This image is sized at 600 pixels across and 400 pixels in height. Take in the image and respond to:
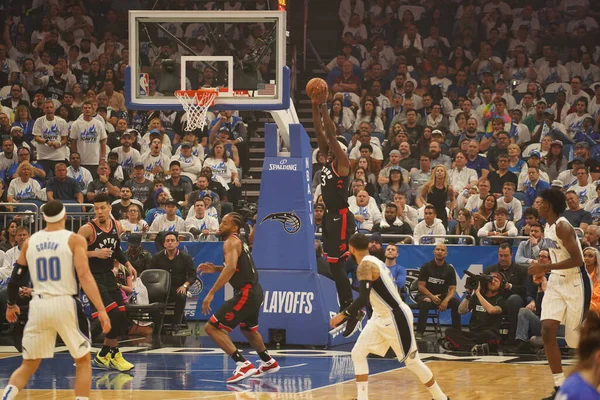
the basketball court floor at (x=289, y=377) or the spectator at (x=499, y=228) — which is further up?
the spectator at (x=499, y=228)

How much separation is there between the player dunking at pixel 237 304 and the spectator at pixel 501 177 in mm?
7351

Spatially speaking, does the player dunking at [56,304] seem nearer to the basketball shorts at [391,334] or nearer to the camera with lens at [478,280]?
the basketball shorts at [391,334]

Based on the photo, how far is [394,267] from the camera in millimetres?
16047

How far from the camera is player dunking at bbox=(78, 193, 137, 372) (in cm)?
1255

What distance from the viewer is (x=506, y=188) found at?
57.6 feet

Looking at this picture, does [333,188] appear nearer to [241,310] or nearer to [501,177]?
[241,310]

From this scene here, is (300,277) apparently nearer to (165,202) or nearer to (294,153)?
(294,153)

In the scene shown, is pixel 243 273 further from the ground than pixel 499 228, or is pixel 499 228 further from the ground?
pixel 499 228

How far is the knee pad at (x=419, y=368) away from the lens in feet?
31.3

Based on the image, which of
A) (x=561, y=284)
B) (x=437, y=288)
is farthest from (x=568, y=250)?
(x=437, y=288)

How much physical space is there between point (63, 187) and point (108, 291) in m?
6.87

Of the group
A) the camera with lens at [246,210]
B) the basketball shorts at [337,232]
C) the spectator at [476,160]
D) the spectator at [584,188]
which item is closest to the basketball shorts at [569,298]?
the basketball shorts at [337,232]

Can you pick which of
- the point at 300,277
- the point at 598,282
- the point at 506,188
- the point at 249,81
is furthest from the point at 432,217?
the point at 598,282

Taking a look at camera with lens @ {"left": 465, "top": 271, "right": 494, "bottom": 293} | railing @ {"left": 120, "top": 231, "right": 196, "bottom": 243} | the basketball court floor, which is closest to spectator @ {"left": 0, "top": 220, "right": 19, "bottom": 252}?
railing @ {"left": 120, "top": 231, "right": 196, "bottom": 243}
